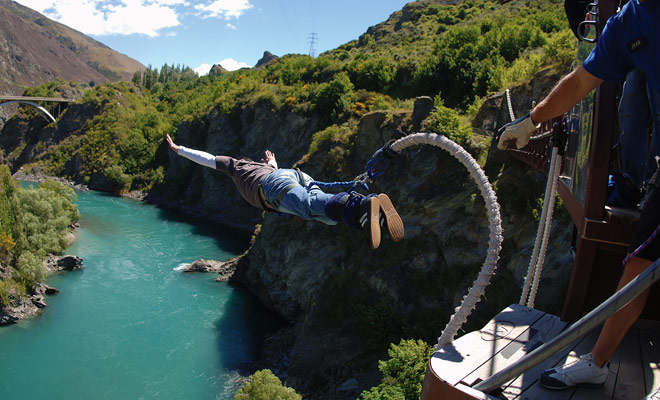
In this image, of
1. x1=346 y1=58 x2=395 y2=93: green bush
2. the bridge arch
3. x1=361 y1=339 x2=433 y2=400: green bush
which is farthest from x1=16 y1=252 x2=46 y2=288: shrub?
the bridge arch

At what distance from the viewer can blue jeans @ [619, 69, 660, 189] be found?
9.12 feet

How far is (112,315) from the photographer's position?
2189 centimetres

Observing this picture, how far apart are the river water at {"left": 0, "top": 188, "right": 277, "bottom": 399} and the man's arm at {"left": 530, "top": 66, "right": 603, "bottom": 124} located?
1747 cm

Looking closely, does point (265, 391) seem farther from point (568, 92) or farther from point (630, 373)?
point (568, 92)

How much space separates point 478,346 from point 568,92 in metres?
1.80

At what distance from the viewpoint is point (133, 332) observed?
20719 millimetres

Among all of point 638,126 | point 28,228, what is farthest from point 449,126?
point 28,228

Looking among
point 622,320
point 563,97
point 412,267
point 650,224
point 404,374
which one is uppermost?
point 563,97

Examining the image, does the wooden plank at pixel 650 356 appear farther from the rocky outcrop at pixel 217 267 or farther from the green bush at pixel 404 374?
the rocky outcrop at pixel 217 267

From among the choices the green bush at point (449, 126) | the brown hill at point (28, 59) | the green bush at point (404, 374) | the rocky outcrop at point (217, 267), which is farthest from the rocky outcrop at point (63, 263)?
the brown hill at point (28, 59)

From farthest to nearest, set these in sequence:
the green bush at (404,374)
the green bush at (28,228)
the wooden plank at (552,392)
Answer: the green bush at (28,228) < the green bush at (404,374) < the wooden plank at (552,392)

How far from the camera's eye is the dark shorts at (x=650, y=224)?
248 cm

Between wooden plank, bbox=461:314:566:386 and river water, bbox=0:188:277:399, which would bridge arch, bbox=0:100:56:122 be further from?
wooden plank, bbox=461:314:566:386

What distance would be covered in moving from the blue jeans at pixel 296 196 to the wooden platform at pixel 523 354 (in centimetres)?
201
